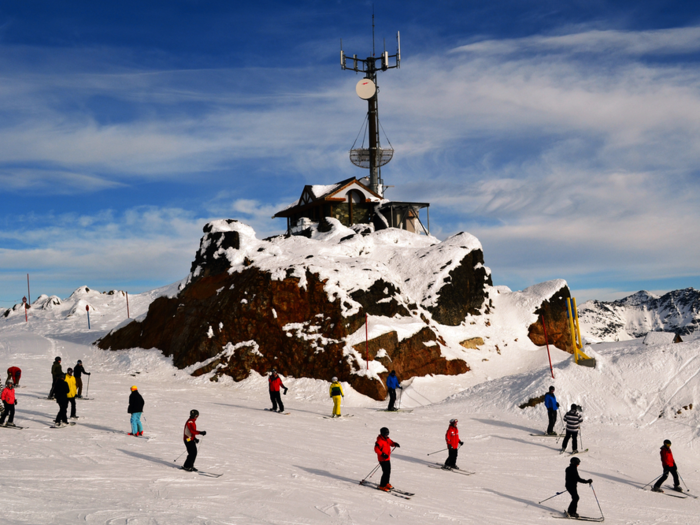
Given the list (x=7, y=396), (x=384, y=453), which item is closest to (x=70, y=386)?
Result: (x=7, y=396)

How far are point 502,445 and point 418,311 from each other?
16.5 metres

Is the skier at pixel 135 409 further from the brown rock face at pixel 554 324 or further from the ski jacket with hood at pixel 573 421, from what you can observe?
the brown rock face at pixel 554 324

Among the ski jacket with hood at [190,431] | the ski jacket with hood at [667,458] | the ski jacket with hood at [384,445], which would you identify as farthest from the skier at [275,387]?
the ski jacket with hood at [667,458]

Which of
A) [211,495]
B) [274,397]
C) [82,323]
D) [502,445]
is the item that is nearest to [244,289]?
[274,397]

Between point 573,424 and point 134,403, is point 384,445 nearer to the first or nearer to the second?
point 134,403

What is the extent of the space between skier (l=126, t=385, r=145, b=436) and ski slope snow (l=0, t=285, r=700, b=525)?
38cm

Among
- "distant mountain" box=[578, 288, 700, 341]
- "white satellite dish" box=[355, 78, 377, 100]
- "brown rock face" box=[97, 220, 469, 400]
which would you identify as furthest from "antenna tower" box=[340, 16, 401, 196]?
"distant mountain" box=[578, 288, 700, 341]

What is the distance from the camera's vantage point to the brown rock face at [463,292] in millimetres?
36719

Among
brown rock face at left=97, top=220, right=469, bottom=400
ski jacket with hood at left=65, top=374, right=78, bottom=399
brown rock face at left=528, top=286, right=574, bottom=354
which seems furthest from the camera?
brown rock face at left=528, top=286, right=574, bottom=354

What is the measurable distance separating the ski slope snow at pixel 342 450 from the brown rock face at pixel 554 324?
8.10 metres

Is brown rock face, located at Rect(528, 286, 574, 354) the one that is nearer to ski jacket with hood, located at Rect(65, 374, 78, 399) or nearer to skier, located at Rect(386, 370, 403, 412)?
skier, located at Rect(386, 370, 403, 412)

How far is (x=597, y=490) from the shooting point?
14961 millimetres

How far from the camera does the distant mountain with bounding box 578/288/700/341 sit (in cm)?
11806

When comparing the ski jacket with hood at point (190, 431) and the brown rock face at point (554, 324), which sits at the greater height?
the brown rock face at point (554, 324)
